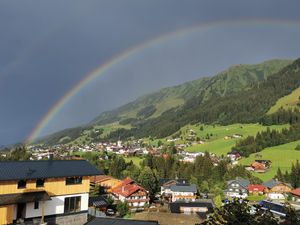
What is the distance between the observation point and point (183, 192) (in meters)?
94.6

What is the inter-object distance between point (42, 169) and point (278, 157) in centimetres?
13310

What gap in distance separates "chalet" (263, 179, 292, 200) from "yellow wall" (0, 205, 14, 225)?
89938mm

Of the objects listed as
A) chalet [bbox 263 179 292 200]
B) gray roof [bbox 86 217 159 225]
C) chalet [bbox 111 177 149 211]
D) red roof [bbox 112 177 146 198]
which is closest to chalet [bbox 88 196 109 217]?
chalet [bbox 111 177 149 211]

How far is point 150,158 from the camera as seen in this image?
137 meters

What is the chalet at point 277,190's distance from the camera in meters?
101

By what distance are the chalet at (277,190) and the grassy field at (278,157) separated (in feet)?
68.8

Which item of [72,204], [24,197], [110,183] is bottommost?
[110,183]

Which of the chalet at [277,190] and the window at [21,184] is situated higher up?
the window at [21,184]

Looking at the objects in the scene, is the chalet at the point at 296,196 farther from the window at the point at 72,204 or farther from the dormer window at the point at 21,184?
the dormer window at the point at 21,184

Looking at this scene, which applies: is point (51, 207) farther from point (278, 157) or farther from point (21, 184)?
point (278, 157)

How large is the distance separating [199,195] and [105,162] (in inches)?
2095

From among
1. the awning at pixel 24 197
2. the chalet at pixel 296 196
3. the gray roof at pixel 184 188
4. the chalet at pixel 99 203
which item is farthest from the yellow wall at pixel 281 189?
the awning at pixel 24 197

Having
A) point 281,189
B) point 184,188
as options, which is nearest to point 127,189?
point 184,188

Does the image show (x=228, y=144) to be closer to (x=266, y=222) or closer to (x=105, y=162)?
(x=105, y=162)
